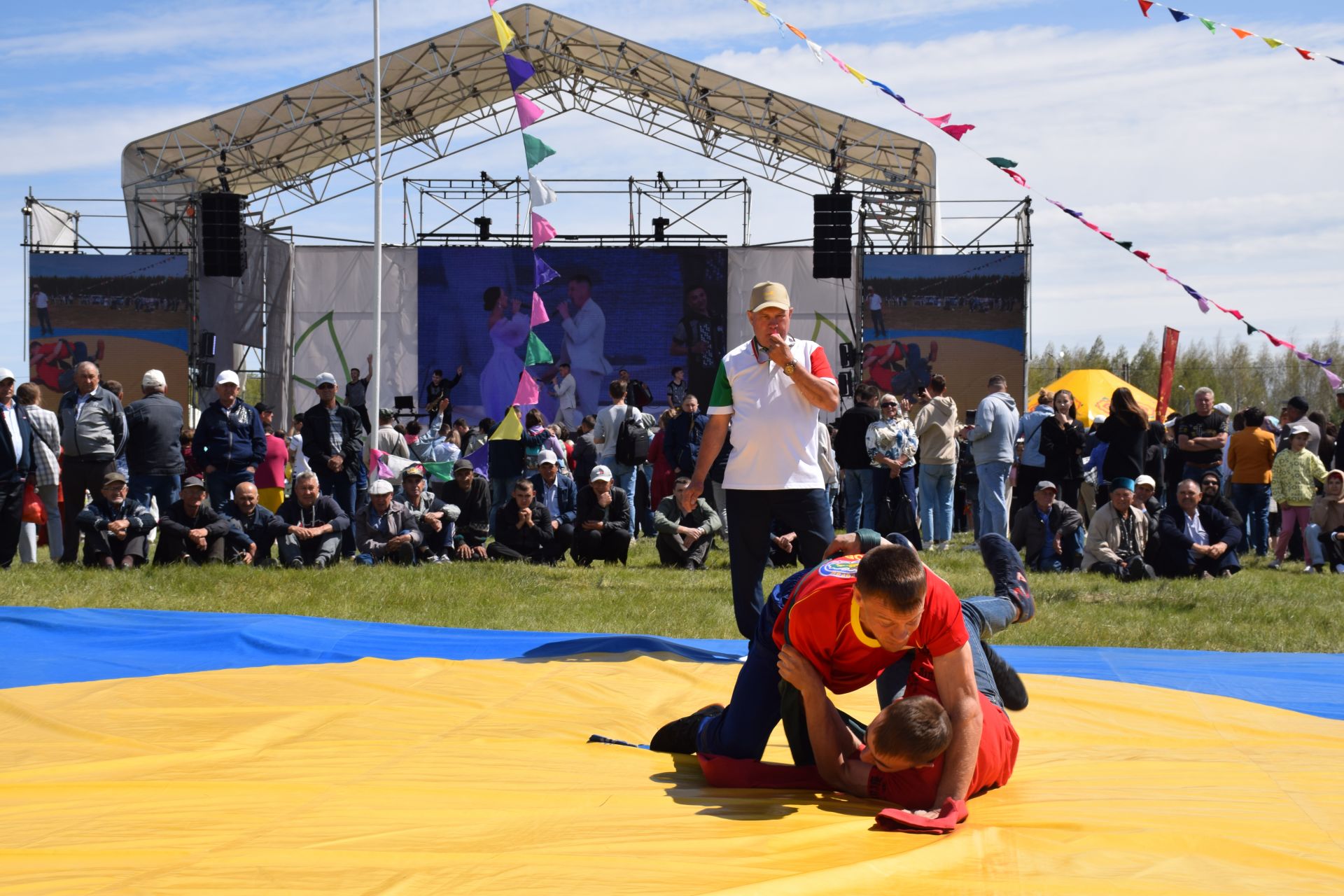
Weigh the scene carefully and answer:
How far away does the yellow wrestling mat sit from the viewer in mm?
2479

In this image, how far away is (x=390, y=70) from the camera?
19.5 metres

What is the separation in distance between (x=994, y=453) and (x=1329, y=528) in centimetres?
256

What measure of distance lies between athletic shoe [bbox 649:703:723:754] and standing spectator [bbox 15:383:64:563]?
658 centimetres

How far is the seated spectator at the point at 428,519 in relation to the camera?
975cm

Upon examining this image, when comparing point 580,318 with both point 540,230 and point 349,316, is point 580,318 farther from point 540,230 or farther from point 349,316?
point 540,230

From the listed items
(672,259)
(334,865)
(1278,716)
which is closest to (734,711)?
(334,865)

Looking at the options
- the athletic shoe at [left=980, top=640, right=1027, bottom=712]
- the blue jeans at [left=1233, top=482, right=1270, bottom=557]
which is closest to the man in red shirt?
the athletic shoe at [left=980, top=640, right=1027, bottom=712]

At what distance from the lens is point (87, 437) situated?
351 inches

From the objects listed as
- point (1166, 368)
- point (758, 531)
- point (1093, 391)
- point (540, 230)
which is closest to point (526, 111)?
point (540, 230)

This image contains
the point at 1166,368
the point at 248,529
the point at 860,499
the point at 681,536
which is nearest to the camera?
the point at 248,529

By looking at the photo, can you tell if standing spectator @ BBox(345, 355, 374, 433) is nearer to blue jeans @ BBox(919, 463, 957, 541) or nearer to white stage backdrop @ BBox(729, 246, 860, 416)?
white stage backdrop @ BBox(729, 246, 860, 416)

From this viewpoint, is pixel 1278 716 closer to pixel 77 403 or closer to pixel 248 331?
pixel 77 403

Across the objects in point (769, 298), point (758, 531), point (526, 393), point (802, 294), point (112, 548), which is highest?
point (802, 294)

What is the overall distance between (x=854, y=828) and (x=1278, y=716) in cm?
210
